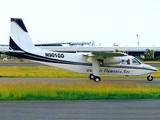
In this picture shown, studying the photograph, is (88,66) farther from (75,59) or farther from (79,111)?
(79,111)

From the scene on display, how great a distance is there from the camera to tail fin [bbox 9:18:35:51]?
29.7m

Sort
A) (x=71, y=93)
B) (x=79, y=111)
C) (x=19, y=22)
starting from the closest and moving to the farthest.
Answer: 1. (x=79, y=111)
2. (x=71, y=93)
3. (x=19, y=22)

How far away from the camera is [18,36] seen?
30.0 metres

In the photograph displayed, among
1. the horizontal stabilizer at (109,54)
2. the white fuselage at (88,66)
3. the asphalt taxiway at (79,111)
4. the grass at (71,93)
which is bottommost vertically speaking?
the asphalt taxiway at (79,111)

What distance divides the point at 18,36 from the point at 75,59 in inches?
193

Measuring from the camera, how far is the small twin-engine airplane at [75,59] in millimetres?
29859

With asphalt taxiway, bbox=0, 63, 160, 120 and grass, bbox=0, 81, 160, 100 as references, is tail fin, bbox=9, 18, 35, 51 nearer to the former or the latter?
grass, bbox=0, 81, 160, 100

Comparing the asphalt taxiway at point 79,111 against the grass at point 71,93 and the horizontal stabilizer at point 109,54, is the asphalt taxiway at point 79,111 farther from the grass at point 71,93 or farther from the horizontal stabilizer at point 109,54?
the horizontal stabilizer at point 109,54

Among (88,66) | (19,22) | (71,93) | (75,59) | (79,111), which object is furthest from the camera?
(88,66)

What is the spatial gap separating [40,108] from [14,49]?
56.0 ft

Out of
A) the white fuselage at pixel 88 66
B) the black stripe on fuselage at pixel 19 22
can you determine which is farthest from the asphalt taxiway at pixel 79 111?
the white fuselage at pixel 88 66

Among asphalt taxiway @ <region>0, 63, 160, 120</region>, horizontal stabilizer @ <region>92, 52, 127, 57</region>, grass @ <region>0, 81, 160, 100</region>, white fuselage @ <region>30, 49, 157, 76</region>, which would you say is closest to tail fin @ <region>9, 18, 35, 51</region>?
white fuselage @ <region>30, 49, 157, 76</region>

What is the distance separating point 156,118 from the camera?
1118 centimetres

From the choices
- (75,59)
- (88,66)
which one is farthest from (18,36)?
(88,66)
